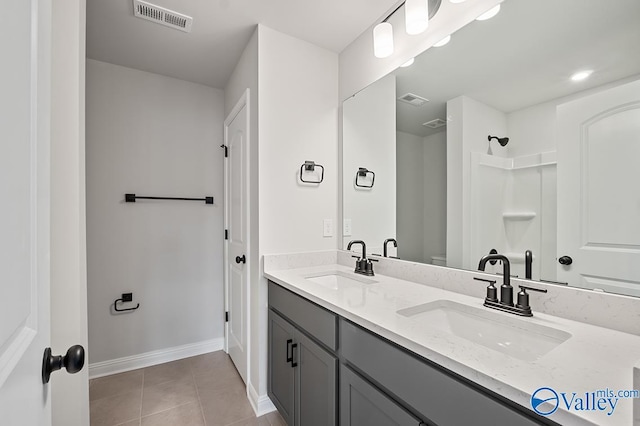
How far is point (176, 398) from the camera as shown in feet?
6.38

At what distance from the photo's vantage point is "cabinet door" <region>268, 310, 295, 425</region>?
4.84 ft

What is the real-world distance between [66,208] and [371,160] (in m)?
1.58

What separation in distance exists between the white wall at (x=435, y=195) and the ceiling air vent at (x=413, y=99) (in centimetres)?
20

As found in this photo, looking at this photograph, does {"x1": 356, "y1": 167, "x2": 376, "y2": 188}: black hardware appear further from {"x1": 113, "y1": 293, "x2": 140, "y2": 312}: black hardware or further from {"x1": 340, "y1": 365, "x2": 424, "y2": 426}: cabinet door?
{"x1": 113, "y1": 293, "x2": 140, "y2": 312}: black hardware

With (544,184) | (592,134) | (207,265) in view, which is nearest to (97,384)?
(207,265)

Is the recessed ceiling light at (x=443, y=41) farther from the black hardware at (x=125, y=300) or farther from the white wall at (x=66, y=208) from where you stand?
the black hardware at (x=125, y=300)

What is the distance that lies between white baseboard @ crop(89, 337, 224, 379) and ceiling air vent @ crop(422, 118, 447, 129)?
2.53m

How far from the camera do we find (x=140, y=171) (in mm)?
2400

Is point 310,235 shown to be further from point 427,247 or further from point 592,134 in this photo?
point 592,134

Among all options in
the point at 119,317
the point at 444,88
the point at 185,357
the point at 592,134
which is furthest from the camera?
the point at 185,357

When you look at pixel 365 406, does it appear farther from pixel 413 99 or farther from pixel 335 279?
pixel 413 99

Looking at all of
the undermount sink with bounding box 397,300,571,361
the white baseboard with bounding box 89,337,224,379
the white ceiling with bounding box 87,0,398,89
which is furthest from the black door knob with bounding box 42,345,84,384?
the white baseboard with bounding box 89,337,224,379

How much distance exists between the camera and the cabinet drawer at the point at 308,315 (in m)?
1.16

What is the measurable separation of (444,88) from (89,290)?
9.22 ft
